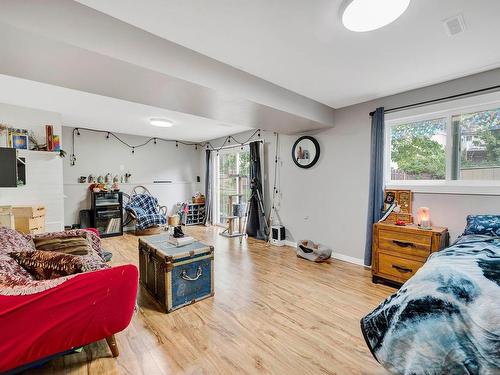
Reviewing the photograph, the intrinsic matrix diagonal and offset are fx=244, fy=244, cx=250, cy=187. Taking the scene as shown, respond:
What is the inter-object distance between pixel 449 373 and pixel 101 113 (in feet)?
15.9

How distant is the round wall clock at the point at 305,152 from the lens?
397 centimetres

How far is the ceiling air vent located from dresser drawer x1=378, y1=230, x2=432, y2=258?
71.5 inches

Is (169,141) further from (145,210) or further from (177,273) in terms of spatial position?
(177,273)

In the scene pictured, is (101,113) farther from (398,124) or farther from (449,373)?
(449,373)

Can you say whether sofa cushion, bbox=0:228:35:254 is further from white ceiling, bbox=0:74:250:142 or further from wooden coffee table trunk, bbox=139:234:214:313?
white ceiling, bbox=0:74:250:142

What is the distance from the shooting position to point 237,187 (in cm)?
597

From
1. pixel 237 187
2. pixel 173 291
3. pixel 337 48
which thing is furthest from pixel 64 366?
pixel 237 187

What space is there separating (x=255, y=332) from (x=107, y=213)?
4417mm

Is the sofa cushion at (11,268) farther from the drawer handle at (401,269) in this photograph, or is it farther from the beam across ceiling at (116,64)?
the drawer handle at (401,269)

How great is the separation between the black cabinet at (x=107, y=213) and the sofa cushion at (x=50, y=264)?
3744 millimetres

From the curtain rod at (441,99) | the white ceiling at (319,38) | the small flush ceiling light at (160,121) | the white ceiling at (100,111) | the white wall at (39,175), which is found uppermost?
the white ceiling at (319,38)

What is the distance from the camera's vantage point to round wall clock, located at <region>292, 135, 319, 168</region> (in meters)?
3.97

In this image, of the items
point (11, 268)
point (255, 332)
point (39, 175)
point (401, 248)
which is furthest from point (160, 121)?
point (401, 248)

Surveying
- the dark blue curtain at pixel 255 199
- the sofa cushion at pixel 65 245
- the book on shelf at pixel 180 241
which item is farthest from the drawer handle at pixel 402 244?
the sofa cushion at pixel 65 245
